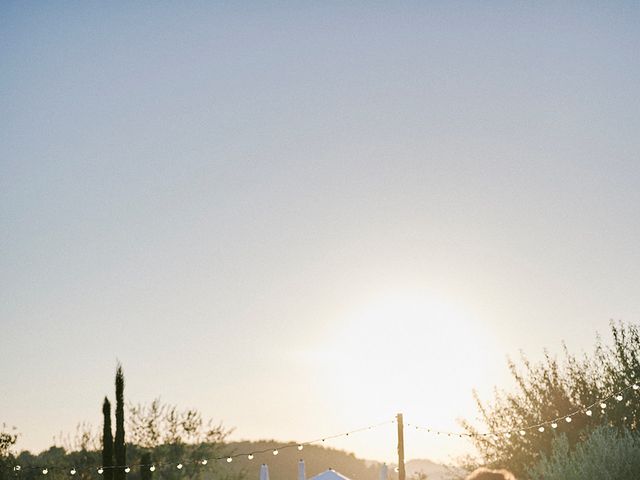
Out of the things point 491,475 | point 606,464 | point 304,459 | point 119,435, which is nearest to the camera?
point 491,475

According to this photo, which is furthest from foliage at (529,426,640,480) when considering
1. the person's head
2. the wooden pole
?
the person's head

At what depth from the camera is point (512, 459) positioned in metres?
21.7

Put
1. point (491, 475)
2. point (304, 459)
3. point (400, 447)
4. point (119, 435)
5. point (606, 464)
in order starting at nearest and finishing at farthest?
1. point (491, 475)
2. point (606, 464)
3. point (400, 447)
4. point (119, 435)
5. point (304, 459)

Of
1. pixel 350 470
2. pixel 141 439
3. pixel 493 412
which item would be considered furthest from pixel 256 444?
pixel 493 412

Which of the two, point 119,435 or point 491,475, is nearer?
point 491,475

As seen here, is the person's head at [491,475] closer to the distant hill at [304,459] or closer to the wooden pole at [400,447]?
the wooden pole at [400,447]

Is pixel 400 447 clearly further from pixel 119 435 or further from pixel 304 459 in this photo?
pixel 304 459

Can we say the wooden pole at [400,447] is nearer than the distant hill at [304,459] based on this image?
Yes

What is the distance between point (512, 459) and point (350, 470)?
7010 cm

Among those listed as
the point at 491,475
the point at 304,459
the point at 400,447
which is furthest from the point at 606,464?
the point at 304,459

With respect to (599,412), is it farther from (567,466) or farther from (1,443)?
(1,443)

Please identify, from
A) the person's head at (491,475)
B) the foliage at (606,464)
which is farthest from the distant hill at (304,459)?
the person's head at (491,475)

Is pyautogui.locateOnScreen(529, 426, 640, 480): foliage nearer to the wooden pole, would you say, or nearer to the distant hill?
the wooden pole

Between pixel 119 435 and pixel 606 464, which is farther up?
pixel 119 435
